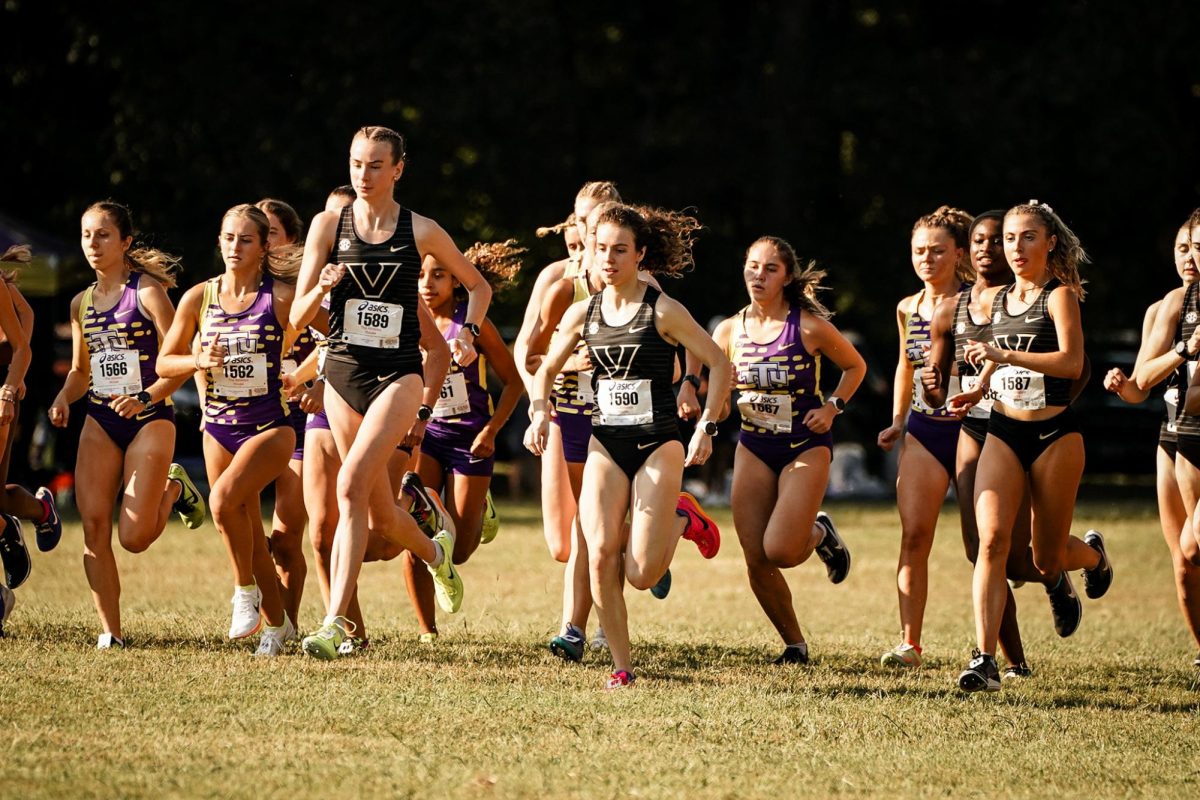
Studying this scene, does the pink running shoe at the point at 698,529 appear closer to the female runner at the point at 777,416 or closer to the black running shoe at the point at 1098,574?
the female runner at the point at 777,416

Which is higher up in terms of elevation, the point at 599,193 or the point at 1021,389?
the point at 599,193

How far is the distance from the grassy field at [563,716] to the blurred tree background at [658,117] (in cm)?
1262

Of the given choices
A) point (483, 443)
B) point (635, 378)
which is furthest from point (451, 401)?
point (635, 378)

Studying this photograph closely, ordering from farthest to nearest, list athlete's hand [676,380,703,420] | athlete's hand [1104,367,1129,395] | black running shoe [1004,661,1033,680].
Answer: black running shoe [1004,661,1033,680] → athlete's hand [1104,367,1129,395] → athlete's hand [676,380,703,420]

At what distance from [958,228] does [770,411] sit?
1.41 m

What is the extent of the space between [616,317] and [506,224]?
1694cm

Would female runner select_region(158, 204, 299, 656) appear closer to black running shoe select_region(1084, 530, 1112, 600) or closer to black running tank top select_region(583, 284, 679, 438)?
black running tank top select_region(583, 284, 679, 438)

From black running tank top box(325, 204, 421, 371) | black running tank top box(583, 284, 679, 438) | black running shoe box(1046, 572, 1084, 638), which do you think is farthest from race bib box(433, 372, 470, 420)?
black running shoe box(1046, 572, 1084, 638)

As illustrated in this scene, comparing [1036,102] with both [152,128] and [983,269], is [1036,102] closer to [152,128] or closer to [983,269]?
[152,128]

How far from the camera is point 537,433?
6.79 meters

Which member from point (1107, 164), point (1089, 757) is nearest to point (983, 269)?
point (1089, 757)

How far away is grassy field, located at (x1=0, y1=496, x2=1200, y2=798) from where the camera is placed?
17.1ft

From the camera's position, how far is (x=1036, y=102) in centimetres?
2253

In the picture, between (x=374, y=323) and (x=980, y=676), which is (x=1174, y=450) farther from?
(x=374, y=323)
